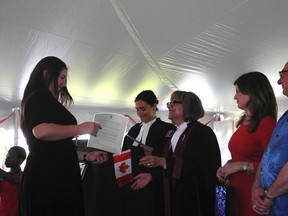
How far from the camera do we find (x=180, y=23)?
240cm

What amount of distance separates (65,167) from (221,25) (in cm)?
172

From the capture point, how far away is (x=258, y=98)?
5.13ft

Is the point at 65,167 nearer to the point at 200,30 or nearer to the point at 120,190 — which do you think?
the point at 120,190

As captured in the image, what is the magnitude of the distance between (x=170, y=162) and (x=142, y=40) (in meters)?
1.45

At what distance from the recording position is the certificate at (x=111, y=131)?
1.62 m

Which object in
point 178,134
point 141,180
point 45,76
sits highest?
point 45,76

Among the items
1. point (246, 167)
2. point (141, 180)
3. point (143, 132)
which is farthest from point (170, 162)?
point (143, 132)

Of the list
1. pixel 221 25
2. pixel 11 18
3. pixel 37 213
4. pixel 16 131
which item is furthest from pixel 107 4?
pixel 16 131

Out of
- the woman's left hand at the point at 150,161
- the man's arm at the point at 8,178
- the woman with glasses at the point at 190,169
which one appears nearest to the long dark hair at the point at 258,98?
the woman with glasses at the point at 190,169

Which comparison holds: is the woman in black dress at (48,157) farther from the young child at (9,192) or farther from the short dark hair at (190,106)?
the young child at (9,192)

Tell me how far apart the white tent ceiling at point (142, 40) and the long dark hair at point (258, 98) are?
702 millimetres

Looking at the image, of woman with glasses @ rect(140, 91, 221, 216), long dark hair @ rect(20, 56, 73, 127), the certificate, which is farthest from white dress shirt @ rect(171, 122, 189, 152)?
long dark hair @ rect(20, 56, 73, 127)

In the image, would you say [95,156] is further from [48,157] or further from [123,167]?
[48,157]

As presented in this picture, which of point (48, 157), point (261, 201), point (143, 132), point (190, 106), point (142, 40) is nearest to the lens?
point (261, 201)
